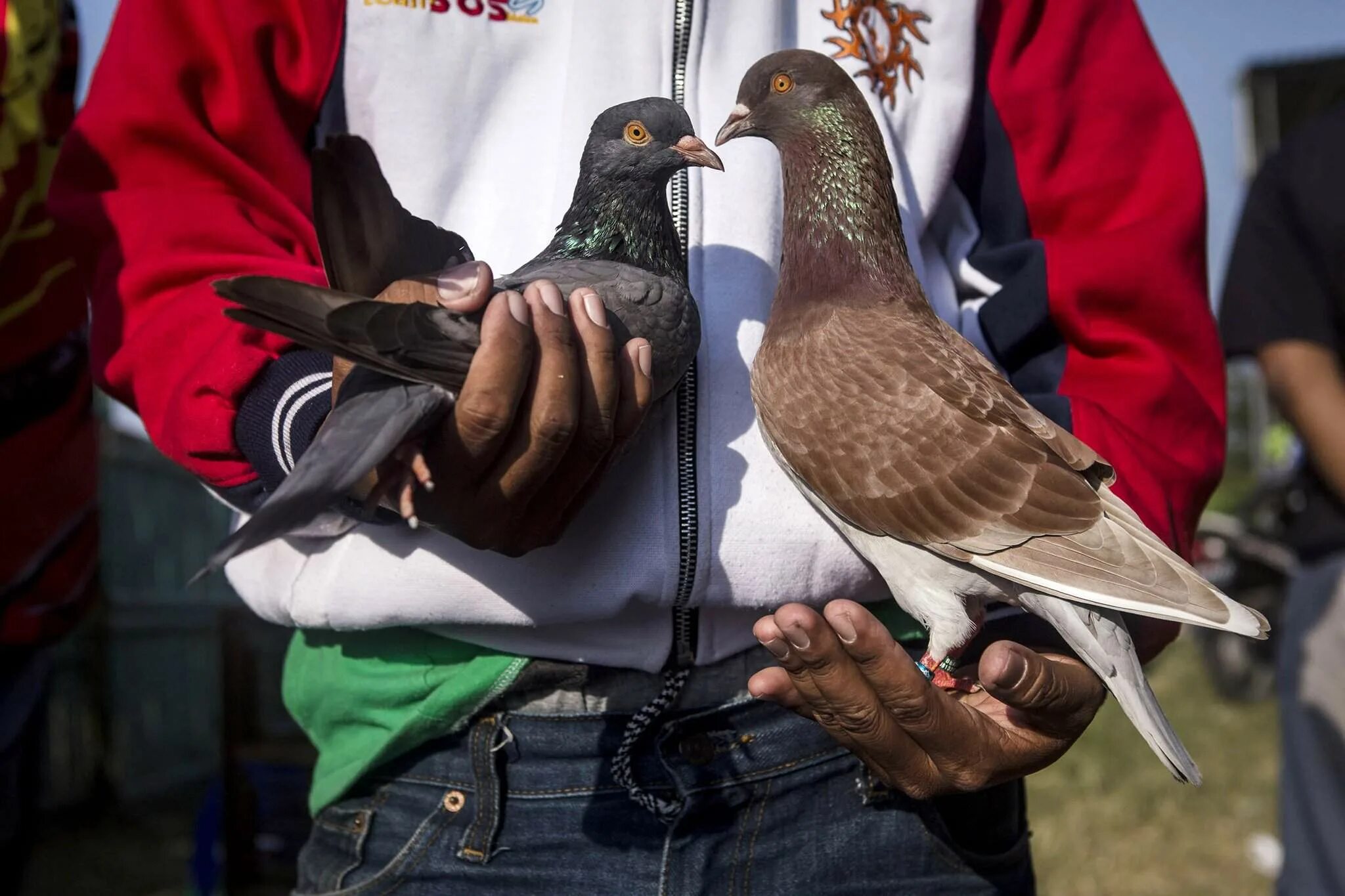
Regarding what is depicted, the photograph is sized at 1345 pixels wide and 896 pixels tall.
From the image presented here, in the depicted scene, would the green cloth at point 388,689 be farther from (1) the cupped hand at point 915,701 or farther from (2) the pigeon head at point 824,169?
(2) the pigeon head at point 824,169

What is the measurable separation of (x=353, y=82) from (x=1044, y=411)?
1.01 meters

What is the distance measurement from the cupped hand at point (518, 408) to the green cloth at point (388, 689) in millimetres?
348

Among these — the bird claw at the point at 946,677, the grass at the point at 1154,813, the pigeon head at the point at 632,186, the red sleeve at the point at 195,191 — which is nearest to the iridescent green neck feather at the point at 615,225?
the pigeon head at the point at 632,186

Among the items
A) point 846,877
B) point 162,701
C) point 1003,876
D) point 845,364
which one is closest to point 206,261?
point 845,364

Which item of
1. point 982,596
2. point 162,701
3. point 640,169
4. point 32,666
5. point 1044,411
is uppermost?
point 640,169

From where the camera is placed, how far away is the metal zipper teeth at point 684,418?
4.81ft

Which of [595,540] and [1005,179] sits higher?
[1005,179]

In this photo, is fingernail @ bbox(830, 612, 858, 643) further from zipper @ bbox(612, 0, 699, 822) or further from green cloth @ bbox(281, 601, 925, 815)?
green cloth @ bbox(281, 601, 925, 815)

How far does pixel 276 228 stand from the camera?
1.54 metres

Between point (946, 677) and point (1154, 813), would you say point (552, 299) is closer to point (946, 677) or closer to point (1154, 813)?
point (946, 677)

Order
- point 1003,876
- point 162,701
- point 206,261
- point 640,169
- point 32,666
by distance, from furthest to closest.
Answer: point 162,701 → point 32,666 → point 1003,876 → point 206,261 → point 640,169

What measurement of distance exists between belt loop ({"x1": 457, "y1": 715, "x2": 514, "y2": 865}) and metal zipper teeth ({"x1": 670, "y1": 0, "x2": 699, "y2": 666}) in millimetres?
319

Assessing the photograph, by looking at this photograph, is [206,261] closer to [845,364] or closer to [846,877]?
[845,364]

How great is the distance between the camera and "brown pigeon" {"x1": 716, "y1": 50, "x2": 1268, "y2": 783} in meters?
1.35
